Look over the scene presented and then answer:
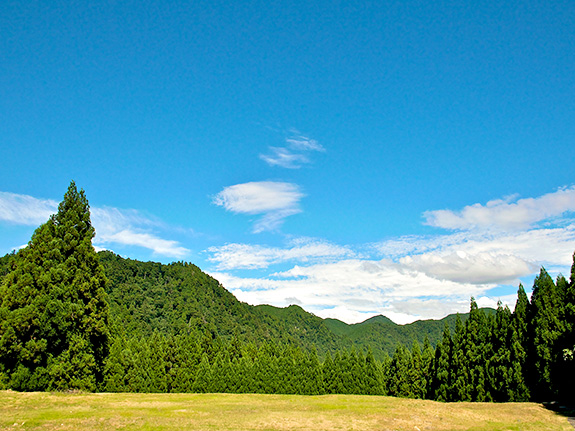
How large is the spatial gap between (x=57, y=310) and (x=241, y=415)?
16081mm

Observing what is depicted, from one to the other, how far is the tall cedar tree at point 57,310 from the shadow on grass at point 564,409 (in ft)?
110

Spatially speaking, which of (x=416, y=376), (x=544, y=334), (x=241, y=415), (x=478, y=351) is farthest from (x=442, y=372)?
(x=241, y=415)

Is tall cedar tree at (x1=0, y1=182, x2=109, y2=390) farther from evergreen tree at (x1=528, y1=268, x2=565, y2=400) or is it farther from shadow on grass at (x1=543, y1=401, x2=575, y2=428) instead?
evergreen tree at (x1=528, y1=268, x2=565, y2=400)

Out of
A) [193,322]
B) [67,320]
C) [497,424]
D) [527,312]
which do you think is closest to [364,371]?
[527,312]

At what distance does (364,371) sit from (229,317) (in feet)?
282

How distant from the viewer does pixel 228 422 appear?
21.4 meters

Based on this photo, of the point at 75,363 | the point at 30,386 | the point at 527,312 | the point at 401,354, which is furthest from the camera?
the point at 401,354

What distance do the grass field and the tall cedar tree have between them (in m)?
4.76

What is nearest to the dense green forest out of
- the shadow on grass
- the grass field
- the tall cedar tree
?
the tall cedar tree

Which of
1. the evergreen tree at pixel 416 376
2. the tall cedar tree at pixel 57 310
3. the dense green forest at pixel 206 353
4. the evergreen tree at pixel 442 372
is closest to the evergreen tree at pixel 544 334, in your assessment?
the dense green forest at pixel 206 353

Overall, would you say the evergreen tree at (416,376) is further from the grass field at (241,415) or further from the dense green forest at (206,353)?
the grass field at (241,415)

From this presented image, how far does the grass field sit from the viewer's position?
19422mm

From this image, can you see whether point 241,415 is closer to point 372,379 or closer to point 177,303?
point 372,379

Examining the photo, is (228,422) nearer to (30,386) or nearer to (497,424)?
(497,424)
